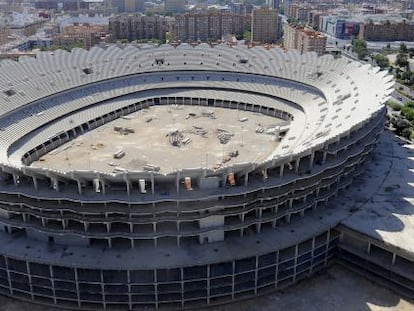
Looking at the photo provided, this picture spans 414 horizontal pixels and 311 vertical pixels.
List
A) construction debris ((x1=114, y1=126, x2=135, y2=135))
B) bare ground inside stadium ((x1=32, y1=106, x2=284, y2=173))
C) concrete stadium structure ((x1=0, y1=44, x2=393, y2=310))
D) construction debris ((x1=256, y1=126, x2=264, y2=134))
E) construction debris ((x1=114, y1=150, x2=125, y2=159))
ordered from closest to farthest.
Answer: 1. concrete stadium structure ((x1=0, y1=44, x2=393, y2=310))
2. bare ground inside stadium ((x1=32, y1=106, x2=284, y2=173))
3. construction debris ((x1=114, y1=150, x2=125, y2=159))
4. construction debris ((x1=256, y1=126, x2=264, y2=134))
5. construction debris ((x1=114, y1=126, x2=135, y2=135))

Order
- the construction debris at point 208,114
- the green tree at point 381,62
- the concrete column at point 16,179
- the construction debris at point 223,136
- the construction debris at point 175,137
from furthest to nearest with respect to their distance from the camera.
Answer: the green tree at point 381,62
the construction debris at point 208,114
the construction debris at point 223,136
the construction debris at point 175,137
the concrete column at point 16,179

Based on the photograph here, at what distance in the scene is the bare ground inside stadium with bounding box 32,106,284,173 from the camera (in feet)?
238

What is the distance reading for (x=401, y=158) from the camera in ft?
225

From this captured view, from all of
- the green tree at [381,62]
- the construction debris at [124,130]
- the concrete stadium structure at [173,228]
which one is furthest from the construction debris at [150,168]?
the green tree at [381,62]

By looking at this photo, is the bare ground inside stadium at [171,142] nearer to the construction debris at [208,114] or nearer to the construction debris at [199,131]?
the construction debris at [199,131]

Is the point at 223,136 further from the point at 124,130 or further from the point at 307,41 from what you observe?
the point at 307,41

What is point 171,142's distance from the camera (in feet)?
267

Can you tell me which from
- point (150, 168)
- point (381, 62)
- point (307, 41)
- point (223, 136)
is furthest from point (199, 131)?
point (381, 62)

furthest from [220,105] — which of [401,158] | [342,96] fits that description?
[401,158]

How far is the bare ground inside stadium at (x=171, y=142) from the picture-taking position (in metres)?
72.6

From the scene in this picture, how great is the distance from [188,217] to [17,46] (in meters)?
180

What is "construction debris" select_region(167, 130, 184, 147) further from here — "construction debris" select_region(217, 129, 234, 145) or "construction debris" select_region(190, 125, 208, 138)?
"construction debris" select_region(217, 129, 234, 145)

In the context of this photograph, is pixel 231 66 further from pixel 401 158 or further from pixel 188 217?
pixel 188 217

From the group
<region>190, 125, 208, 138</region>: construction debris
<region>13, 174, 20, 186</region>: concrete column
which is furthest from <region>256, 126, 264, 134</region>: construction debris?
<region>13, 174, 20, 186</region>: concrete column
